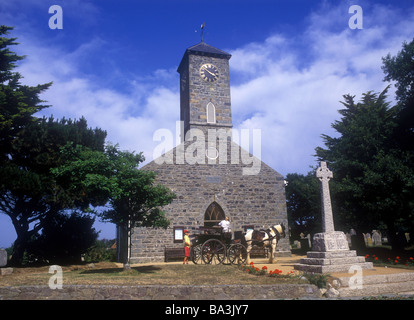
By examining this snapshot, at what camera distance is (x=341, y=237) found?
10656 mm

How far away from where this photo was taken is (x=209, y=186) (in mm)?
19219

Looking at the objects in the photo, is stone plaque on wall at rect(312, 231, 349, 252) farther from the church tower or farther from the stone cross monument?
the church tower

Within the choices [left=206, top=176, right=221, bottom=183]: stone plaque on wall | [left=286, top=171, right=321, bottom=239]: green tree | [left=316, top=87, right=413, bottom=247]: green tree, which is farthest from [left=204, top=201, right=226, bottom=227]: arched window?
[left=286, top=171, right=321, bottom=239]: green tree

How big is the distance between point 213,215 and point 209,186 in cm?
193

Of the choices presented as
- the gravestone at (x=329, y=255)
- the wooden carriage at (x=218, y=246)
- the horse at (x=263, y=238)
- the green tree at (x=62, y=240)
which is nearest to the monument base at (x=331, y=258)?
the gravestone at (x=329, y=255)

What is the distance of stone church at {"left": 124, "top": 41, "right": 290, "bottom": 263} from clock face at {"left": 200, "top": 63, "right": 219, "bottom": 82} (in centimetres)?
225

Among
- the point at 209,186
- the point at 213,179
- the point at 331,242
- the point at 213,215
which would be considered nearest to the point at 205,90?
the point at 213,179

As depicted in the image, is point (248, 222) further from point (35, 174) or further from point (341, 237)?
point (35, 174)

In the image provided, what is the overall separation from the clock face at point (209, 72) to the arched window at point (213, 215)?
34.5ft

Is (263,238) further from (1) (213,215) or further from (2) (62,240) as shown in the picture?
(2) (62,240)

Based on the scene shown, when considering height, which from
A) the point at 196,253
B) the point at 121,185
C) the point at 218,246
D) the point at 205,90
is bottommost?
the point at 196,253

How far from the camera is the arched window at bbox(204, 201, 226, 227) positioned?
743 inches

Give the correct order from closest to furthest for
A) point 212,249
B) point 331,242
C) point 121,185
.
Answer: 1. point 331,242
2. point 121,185
3. point 212,249

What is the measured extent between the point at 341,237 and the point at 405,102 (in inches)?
557
